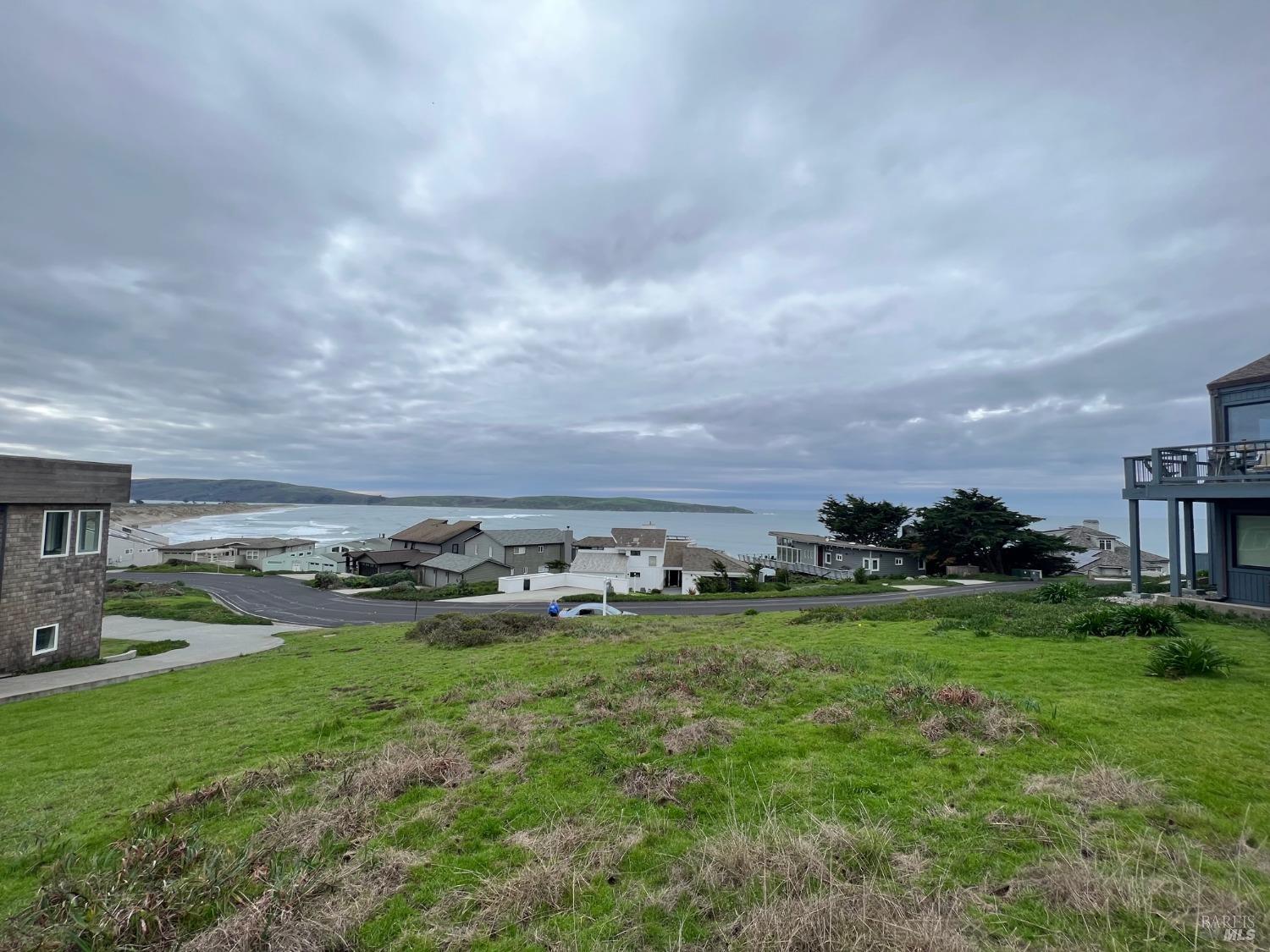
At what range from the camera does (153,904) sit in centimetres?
410

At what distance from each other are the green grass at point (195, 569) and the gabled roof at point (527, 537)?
1206 inches

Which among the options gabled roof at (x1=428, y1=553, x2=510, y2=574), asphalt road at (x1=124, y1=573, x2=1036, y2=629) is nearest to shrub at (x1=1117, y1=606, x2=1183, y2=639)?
asphalt road at (x1=124, y1=573, x2=1036, y2=629)

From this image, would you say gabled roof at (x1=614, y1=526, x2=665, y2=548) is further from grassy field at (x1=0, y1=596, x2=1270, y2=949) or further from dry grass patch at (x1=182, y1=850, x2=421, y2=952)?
dry grass patch at (x1=182, y1=850, x2=421, y2=952)

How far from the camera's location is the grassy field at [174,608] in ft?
115

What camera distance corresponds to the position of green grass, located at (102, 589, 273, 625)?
3506 cm

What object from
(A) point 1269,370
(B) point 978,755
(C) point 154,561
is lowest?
(C) point 154,561

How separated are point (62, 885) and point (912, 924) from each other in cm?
657

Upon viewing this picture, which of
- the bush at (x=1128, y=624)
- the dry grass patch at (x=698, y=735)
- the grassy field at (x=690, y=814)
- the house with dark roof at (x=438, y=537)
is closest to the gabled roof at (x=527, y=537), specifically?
the house with dark roof at (x=438, y=537)

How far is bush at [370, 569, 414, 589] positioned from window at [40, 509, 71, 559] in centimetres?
4100

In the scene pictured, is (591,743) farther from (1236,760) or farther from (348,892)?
(1236,760)

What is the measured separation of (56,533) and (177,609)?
73.8ft

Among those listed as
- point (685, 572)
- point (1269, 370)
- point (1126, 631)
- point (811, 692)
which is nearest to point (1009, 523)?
point (685, 572)

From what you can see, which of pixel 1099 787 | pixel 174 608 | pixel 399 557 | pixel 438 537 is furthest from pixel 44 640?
pixel 438 537

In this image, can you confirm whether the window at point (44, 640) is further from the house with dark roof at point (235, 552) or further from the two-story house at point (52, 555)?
the house with dark roof at point (235, 552)
